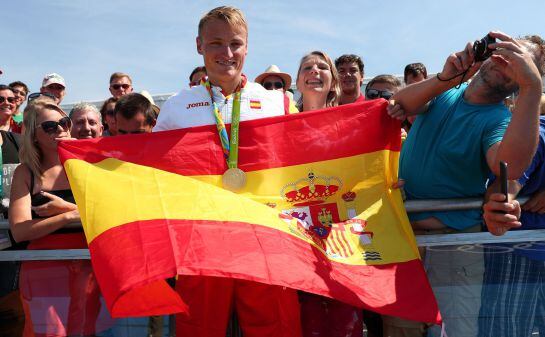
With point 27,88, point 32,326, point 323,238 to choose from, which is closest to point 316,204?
point 323,238

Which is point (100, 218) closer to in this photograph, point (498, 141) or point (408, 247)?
point (408, 247)

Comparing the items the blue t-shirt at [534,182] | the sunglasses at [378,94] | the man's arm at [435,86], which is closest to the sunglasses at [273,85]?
the sunglasses at [378,94]

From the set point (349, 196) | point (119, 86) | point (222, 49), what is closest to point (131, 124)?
point (222, 49)

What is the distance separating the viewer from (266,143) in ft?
10.4

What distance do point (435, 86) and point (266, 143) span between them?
103 cm

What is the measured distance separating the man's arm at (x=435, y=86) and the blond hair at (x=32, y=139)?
222 cm

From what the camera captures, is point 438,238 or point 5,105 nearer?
point 438,238

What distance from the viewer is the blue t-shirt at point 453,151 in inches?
113

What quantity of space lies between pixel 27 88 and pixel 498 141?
6584mm

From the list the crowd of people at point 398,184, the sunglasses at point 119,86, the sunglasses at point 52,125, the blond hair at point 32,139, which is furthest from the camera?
the sunglasses at point 119,86

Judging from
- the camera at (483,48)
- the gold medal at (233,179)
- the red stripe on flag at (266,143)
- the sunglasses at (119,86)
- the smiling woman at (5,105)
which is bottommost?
the gold medal at (233,179)

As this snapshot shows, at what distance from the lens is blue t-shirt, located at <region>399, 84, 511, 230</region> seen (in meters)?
2.87

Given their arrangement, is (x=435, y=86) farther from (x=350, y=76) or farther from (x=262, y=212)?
(x=350, y=76)

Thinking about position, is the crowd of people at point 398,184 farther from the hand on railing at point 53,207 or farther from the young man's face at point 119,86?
the young man's face at point 119,86
